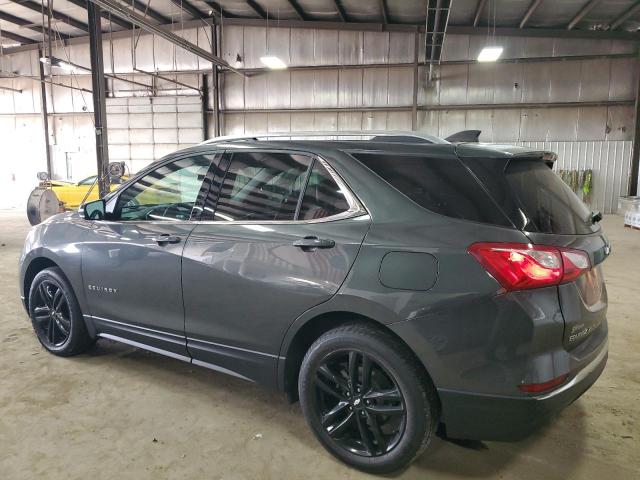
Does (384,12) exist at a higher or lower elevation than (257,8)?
lower

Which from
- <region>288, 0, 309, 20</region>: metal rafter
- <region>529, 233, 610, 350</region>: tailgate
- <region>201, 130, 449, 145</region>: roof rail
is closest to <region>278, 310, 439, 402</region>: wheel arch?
<region>529, 233, 610, 350</region>: tailgate

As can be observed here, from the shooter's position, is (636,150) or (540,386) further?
(636,150)

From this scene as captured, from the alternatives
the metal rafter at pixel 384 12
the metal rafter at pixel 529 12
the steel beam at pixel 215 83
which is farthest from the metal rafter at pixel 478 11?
the steel beam at pixel 215 83

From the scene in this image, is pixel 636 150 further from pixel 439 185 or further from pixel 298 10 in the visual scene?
pixel 439 185

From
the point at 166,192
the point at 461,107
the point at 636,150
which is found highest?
the point at 461,107

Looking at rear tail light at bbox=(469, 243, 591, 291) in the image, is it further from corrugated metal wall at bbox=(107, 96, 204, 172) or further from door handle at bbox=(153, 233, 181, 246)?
corrugated metal wall at bbox=(107, 96, 204, 172)

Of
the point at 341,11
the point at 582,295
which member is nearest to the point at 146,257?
the point at 582,295

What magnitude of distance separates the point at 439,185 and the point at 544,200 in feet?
1.41

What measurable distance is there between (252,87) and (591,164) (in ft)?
35.2

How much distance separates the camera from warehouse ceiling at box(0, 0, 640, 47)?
466 inches

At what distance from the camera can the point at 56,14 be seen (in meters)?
14.4

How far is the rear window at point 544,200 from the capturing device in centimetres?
181

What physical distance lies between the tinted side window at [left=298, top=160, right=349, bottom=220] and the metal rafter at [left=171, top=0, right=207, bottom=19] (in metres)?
13.5

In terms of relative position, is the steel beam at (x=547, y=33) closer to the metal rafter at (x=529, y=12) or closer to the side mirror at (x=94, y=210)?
the metal rafter at (x=529, y=12)
